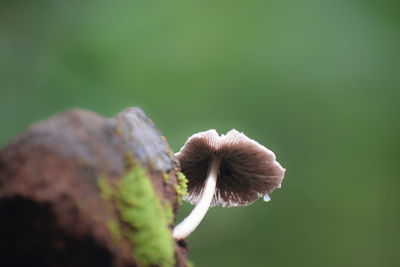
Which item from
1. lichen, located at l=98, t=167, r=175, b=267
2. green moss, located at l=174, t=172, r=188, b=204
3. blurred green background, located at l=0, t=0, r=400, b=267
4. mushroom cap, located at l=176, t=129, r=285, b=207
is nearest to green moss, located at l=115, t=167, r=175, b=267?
lichen, located at l=98, t=167, r=175, b=267

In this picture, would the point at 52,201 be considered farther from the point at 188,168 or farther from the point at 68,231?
the point at 188,168

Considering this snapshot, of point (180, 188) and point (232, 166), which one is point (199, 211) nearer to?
point (180, 188)

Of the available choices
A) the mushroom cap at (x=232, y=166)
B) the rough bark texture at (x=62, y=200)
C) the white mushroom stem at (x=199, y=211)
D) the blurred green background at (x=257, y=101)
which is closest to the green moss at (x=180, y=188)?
the white mushroom stem at (x=199, y=211)

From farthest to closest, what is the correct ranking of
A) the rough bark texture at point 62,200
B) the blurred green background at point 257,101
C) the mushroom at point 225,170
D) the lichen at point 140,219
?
1. the blurred green background at point 257,101
2. the mushroom at point 225,170
3. the lichen at point 140,219
4. the rough bark texture at point 62,200

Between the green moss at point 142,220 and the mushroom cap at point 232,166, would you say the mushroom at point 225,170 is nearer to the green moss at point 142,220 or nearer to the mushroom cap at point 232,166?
the mushroom cap at point 232,166

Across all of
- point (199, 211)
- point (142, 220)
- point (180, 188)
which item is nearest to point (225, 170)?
point (199, 211)

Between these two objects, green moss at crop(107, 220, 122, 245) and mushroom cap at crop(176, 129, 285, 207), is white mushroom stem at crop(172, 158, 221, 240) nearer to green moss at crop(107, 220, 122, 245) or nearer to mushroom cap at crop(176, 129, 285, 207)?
mushroom cap at crop(176, 129, 285, 207)
